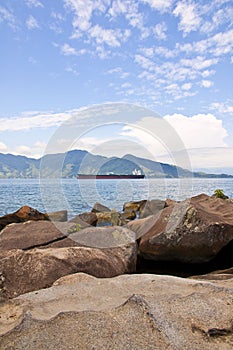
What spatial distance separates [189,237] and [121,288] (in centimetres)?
426

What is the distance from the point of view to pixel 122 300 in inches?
163

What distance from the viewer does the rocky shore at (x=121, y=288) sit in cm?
329

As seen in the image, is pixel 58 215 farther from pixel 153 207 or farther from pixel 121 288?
pixel 121 288

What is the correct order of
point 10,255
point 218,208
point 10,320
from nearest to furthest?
1. point 10,320
2. point 10,255
3. point 218,208

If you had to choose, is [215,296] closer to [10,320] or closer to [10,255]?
[10,320]

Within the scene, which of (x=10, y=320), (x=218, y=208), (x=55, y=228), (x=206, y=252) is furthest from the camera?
(x=218, y=208)

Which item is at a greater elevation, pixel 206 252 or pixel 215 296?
pixel 215 296

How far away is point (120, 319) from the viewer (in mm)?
3516

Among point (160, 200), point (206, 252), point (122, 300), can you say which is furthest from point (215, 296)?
point (160, 200)

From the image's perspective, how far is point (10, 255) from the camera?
607 centimetres

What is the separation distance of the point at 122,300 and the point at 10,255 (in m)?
2.92

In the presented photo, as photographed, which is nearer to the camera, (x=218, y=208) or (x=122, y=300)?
(x=122, y=300)

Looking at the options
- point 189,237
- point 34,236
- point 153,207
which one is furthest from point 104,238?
point 153,207

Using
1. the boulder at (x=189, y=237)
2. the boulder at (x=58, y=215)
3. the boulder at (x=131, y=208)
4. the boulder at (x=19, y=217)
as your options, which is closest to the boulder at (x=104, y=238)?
the boulder at (x=189, y=237)
